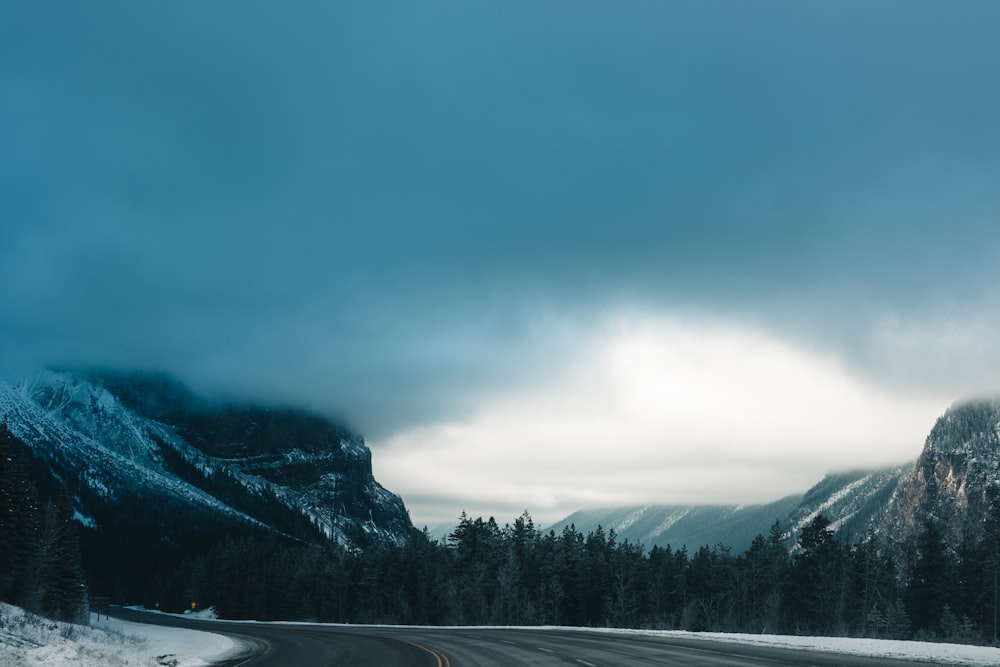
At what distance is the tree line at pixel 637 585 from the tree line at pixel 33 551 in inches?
1625

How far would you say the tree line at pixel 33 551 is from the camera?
62625 millimetres

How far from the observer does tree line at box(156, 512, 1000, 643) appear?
78438 mm

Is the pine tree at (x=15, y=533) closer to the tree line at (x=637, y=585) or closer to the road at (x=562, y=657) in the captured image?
the road at (x=562, y=657)

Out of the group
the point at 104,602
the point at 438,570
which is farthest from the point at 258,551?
the point at 438,570

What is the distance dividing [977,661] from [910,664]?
2.16 m

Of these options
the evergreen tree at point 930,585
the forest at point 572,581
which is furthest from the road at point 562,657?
the evergreen tree at point 930,585

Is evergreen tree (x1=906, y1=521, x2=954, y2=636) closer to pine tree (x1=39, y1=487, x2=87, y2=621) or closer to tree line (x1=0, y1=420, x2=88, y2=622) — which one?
tree line (x1=0, y1=420, x2=88, y2=622)

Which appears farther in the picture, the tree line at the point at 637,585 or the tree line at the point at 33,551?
the tree line at the point at 637,585

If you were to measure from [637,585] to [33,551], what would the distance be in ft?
225

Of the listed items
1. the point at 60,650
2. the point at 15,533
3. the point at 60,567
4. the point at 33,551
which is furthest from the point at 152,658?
the point at 60,567

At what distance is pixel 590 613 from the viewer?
338 ft

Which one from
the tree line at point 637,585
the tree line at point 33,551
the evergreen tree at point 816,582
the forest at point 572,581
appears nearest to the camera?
the tree line at point 33,551

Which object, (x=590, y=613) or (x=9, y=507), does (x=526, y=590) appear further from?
(x=9, y=507)

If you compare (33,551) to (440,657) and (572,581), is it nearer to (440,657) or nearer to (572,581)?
(440,657)
